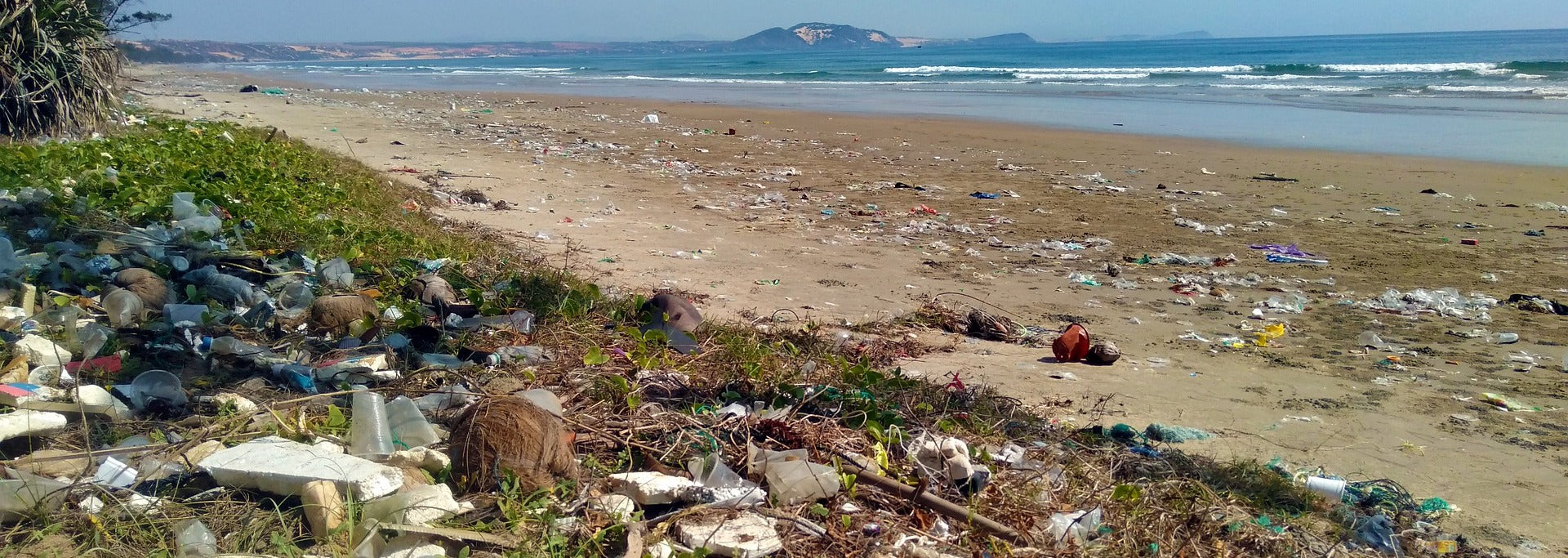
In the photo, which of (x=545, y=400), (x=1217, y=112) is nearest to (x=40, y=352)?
(x=545, y=400)

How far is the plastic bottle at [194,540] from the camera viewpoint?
1.94 metres

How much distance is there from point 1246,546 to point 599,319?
Answer: 2.47m

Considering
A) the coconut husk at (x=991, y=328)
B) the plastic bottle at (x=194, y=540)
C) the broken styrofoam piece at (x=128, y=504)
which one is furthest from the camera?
the coconut husk at (x=991, y=328)

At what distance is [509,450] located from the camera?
2.27 metres

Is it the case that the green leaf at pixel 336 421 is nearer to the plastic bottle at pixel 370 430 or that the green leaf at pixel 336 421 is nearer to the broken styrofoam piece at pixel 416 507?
the plastic bottle at pixel 370 430

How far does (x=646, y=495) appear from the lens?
7.37ft

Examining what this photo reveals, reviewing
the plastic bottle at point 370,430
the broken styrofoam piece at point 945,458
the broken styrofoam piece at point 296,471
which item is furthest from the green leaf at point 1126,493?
the plastic bottle at point 370,430

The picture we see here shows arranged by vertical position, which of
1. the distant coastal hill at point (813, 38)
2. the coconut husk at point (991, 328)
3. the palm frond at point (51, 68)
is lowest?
the coconut husk at point (991, 328)

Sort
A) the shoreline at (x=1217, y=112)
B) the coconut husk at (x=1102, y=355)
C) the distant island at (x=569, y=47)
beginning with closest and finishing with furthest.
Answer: the coconut husk at (x=1102, y=355)
the shoreline at (x=1217, y=112)
the distant island at (x=569, y=47)

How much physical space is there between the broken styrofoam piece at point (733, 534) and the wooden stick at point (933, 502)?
33 cm

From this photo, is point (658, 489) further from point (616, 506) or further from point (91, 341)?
point (91, 341)

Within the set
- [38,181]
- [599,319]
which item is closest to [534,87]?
[38,181]

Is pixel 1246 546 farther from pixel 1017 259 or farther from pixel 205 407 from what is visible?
pixel 1017 259

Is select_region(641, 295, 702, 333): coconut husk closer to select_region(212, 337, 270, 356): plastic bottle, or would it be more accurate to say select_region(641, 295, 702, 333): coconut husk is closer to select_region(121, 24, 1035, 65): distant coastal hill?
select_region(212, 337, 270, 356): plastic bottle
